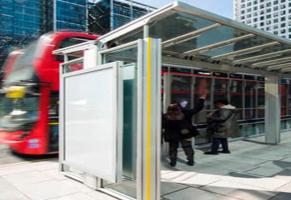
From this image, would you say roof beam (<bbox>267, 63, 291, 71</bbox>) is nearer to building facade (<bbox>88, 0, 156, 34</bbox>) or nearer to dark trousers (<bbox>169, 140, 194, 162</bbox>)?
dark trousers (<bbox>169, 140, 194, 162</bbox>)

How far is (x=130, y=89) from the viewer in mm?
4840

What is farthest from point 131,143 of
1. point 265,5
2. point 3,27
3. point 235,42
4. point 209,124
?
point 265,5

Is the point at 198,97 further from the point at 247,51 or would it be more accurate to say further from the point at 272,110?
the point at 247,51

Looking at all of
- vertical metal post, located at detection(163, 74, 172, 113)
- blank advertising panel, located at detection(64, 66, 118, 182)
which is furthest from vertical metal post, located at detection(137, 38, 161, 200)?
vertical metal post, located at detection(163, 74, 172, 113)

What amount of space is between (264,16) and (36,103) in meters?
22.0

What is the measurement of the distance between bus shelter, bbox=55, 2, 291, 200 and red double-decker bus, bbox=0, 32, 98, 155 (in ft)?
5.10

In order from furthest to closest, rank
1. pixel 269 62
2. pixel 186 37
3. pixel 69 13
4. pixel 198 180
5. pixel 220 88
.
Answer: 1. pixel 69 13
2. pixel 220 88
3. pixel 269 62
4. pixel 198 180
5. pixel 186 37

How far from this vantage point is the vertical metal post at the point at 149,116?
4.42 metres

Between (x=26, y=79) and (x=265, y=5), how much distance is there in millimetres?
25147

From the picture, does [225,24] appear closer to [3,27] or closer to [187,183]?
[187,183]

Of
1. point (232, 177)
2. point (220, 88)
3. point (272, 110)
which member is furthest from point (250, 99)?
point (232, 177)

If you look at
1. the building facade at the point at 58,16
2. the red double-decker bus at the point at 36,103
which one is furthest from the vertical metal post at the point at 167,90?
the building facade at the point at 58,16

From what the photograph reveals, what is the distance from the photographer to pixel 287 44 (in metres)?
6.62

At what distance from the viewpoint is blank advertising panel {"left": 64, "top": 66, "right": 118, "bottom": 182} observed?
481cm
